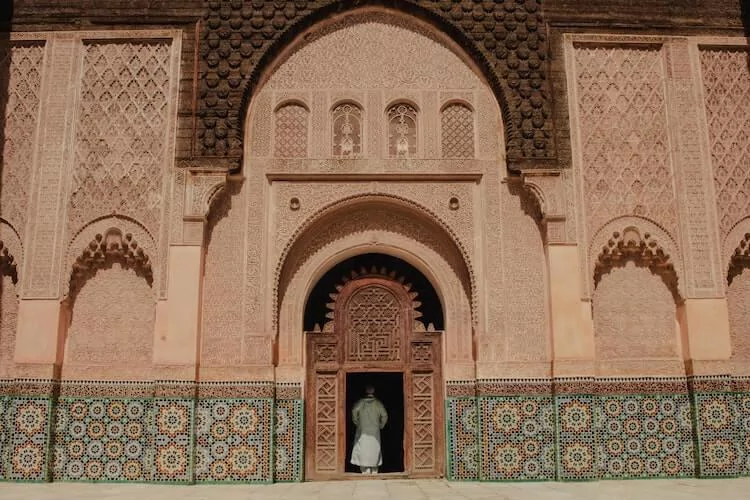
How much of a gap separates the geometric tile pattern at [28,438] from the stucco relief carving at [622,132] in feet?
15.7

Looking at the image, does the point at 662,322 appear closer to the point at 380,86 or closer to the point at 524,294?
the point at 524,294

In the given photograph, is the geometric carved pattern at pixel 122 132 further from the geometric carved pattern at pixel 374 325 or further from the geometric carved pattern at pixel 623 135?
the geometric carved pattern at pixel 623 135

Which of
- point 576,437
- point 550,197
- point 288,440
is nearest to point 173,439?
point 288,440

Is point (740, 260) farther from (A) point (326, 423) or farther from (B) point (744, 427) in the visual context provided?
(A) point (326, 423)

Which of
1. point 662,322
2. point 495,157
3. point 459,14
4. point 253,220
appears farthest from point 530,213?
point 253,220

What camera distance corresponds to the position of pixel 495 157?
7184 mm

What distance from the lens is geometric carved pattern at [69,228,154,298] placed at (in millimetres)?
6875

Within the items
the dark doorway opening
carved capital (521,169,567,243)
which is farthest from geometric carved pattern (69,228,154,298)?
carved capital (521,169,567,243)

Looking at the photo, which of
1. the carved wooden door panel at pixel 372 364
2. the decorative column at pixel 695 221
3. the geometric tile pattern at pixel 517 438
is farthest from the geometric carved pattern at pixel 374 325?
the decorative column at pixel 695 221

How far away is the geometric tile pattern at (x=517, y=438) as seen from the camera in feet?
21.5

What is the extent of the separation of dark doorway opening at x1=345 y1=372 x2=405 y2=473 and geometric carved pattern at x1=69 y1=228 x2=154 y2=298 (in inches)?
106

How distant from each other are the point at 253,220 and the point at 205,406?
163 centimetres

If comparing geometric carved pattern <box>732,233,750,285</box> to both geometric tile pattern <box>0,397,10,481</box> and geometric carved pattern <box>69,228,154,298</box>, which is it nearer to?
geometric carved pattern <box>69,228,154,298</box>

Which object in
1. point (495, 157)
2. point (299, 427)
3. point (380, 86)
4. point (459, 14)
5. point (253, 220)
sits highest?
point (459, 14)
